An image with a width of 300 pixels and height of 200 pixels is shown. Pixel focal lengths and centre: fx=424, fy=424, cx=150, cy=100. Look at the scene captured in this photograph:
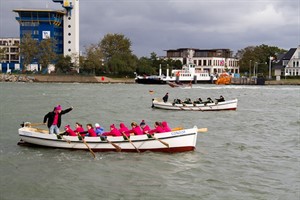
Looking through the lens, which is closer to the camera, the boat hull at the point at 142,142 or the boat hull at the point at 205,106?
the boat hull at the point at 142,142

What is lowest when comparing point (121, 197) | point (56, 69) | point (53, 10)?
point (121, 197)

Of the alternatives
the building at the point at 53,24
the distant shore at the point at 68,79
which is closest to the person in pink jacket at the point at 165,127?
the distant shore at the point at 68,79

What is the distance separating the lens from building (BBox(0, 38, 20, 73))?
14425 cm

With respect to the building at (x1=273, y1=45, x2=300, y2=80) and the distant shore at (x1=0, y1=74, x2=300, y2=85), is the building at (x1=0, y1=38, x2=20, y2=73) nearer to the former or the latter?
the distant shore at (x1=0, y1=74, x2=300, y2=85)

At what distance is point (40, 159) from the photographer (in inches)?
875

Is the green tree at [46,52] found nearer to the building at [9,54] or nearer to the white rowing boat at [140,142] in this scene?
the building at [9,54]

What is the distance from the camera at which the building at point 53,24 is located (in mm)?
139500

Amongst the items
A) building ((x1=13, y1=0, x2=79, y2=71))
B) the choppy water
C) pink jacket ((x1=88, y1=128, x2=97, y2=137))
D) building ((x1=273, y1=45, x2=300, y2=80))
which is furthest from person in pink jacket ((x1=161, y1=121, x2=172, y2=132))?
building ((x1=273, y1=45, x2=300, y2=80))

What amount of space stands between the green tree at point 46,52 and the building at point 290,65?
74.9m

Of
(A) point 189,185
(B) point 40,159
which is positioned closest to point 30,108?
(B) point 40,159

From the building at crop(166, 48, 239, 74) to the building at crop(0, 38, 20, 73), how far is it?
61.7m

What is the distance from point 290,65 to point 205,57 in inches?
1510

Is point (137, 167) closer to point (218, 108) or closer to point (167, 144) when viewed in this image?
point (167, 144)

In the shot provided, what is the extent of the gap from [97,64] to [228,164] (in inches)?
4435
